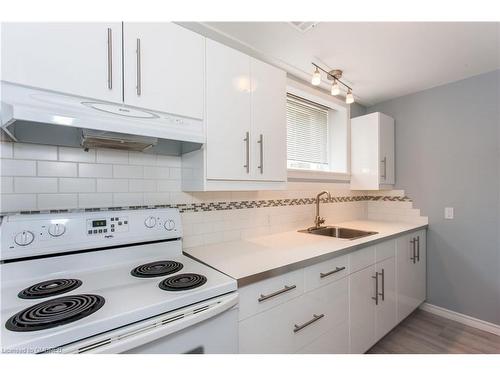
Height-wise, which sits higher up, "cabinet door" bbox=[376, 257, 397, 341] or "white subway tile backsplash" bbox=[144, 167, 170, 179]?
"white subway tile backsplash" bbox=[144, 167, 170, 179]

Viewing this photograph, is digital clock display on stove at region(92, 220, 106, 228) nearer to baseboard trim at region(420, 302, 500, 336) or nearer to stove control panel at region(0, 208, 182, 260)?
stove control panel at region(0, 208, 182, 260)

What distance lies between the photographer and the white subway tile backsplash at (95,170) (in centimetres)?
121

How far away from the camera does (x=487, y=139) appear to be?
208 centimetres

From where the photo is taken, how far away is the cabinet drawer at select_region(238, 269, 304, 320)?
3.49ft

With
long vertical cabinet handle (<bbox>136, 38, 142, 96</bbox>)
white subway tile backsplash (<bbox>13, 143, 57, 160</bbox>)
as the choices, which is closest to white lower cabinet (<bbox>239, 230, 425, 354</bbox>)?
long vertical cabinet handle (<bbox>136, 38, 142, 96</bbox>)

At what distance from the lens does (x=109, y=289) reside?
93cm

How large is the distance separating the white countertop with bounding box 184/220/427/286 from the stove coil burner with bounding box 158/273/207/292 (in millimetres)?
140

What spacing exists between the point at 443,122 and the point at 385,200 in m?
0.96

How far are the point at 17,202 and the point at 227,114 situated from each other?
107cm

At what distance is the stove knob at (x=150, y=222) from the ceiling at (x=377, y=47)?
118 cm

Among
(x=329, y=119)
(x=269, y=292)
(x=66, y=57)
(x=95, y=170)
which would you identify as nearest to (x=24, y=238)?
(x=95, y=170)

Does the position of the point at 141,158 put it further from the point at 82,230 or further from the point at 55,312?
the point at 55,312
